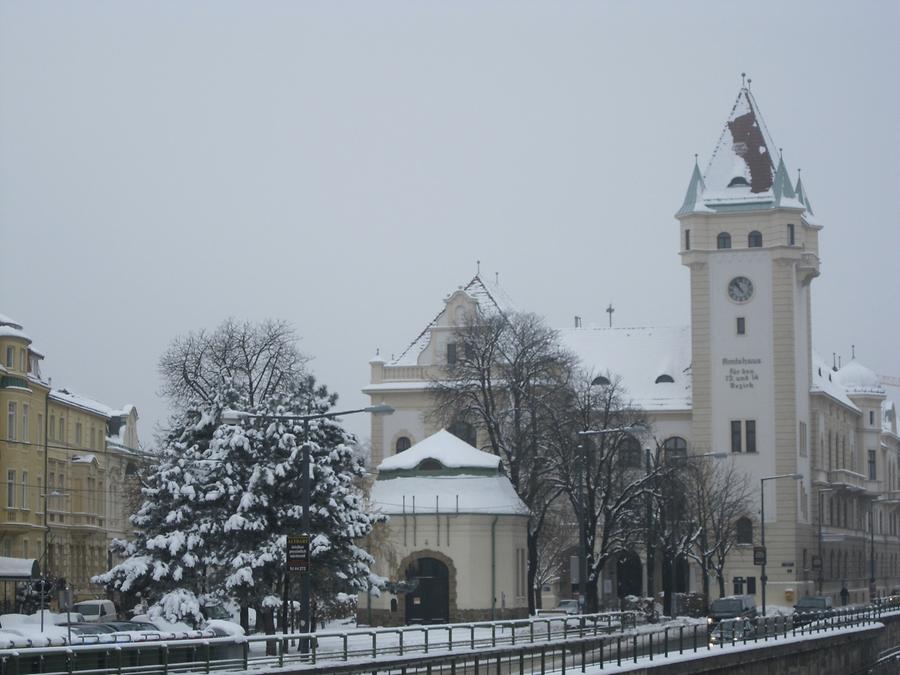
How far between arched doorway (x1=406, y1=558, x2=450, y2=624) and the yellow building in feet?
39.6

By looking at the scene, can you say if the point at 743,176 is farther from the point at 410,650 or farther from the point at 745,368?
the point at 410,650

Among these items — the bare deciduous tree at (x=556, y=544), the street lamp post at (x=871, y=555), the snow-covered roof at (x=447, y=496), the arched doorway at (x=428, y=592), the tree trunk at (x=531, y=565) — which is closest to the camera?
the arched doorway at (x=428, y=592)

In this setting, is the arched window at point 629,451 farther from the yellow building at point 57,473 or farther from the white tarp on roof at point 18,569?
the white tarp on roof at point 18,569

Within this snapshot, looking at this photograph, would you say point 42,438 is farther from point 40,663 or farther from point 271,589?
point 40,663

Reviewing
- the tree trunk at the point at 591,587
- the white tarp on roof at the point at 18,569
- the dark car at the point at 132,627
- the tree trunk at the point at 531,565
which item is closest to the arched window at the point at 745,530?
the tree trunk at the point at 531,565

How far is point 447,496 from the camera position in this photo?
79562 millimetres

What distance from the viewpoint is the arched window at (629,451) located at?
291 ft

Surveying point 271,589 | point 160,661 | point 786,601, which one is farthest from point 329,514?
point 786,601

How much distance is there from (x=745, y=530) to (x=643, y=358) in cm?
1480

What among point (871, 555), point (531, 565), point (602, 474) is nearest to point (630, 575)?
point (602, 474)

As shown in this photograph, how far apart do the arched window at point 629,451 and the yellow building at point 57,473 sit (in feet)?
74.2

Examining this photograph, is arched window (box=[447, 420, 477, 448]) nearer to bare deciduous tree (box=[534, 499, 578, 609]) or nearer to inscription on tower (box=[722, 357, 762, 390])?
bare deciduous tree (box=[534, 499, 578, 609])

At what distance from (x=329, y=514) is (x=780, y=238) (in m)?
56.6

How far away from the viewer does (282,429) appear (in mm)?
58250
